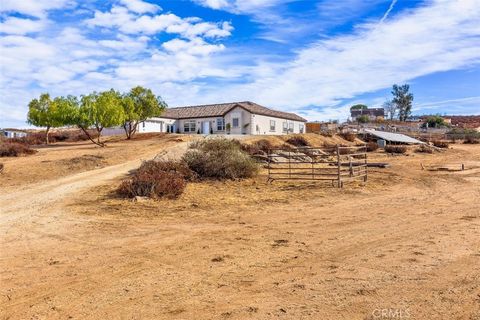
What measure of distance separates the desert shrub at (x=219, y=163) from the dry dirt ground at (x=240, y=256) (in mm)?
2791

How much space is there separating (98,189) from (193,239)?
7354 mm

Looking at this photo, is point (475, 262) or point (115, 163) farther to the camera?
point (115, 163)

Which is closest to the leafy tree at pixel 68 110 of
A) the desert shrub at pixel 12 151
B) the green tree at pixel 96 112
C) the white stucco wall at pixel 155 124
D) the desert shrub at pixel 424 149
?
the green tree at pixel 96 112

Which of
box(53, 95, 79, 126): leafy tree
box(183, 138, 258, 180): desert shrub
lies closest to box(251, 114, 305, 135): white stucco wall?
box(53, 95, 79, 126): leafy tree

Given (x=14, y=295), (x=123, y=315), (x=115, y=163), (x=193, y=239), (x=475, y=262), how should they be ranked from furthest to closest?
(x=115, y=163) → (x=193, y=239) → (x=475, y=262) → (x=14, y=295) → (x=123, y=315)

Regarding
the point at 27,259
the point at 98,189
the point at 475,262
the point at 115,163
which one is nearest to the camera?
the point at 475,262

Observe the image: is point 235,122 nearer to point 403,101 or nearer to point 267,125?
point 267,125

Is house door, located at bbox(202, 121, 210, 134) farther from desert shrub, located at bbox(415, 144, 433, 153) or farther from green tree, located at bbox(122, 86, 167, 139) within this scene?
desert shrub, located at bbox(415, 144, 433, 153)

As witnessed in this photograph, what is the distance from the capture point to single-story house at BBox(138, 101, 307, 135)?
4828 centimetres

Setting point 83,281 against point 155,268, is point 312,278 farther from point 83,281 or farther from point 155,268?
point 83,281

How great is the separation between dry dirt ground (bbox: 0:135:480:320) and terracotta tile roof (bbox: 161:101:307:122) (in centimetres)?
3572

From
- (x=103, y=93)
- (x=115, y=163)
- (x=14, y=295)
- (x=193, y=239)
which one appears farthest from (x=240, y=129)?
(x=14, y=295)

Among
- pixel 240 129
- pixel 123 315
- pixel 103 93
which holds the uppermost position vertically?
pixel 103 93

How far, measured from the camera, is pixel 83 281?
612 centimetres
